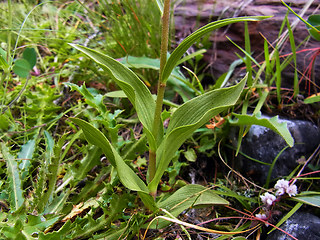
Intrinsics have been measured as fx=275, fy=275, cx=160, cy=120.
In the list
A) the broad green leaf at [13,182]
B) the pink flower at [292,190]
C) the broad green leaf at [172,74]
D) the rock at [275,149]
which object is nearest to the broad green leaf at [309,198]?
the pink flower at [292,190]

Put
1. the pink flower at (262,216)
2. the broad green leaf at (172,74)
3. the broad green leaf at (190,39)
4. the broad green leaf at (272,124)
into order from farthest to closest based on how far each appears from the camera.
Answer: the broad green leaf at (172,74)
the pink flower at (262,216)
the broad green leaf at (272,124)
the broad green leaf at (190,39)

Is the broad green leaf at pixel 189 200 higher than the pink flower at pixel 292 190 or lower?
higher

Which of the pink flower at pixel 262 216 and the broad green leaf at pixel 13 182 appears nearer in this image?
the broad green leaf at pixel 13 182

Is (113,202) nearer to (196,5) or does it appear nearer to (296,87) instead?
(296,87)

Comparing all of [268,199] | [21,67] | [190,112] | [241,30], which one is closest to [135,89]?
[190,112]

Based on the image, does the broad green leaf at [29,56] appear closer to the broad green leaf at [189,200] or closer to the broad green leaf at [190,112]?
the broad green leaf at [190,112]

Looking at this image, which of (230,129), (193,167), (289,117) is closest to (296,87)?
(289,117)

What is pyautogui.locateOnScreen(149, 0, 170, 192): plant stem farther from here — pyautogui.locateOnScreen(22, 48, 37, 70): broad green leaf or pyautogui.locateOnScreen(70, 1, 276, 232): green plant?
pyautogui.locateOnScreen(22, 48, 37, 70): broad green leaf

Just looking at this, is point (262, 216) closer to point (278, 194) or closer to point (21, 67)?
point (278, 194)
